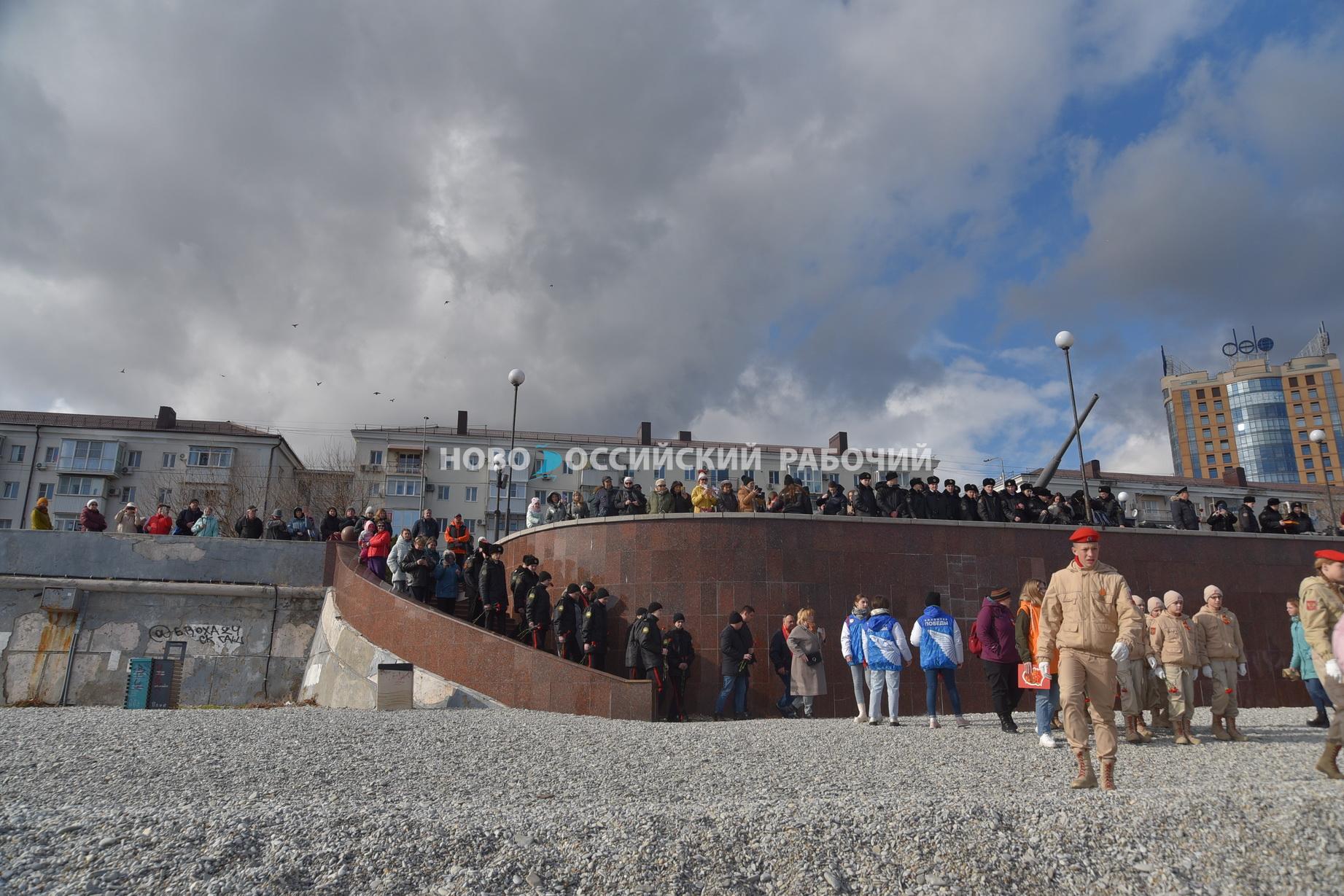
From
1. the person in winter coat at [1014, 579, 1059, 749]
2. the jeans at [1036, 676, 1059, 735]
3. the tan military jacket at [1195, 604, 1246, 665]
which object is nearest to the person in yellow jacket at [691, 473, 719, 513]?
the person in winter coat at [1014, 579, 1059, 749]

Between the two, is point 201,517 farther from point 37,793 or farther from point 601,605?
point 37,793

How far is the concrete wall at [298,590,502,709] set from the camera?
42.1 feet

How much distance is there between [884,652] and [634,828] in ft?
22.5

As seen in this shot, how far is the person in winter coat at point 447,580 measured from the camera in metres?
15.6

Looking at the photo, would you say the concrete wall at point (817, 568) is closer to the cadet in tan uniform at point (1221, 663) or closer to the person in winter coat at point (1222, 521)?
the person in winter coat at point (1222, 521)

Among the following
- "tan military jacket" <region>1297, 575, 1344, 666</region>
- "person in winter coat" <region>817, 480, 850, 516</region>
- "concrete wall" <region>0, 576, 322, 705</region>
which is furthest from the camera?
"concrete wall" <region>0, 576, 322, 705</region>

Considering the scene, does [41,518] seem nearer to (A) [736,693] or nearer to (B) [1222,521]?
(A) [736,693]

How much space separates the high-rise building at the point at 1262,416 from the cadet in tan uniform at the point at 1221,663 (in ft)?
393

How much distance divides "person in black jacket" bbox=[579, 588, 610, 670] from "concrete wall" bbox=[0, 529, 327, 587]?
27.2 ft

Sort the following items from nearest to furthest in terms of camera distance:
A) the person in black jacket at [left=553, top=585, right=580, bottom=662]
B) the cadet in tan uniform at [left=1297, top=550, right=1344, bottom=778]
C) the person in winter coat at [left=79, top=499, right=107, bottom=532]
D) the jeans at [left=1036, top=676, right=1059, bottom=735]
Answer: the cadet in tan uniform at [left=1297, top=550, right=1344, bottom=778] < the jeans at [left=1036, top=676, right=1059, bottom=735] < the person in black jacket at [left=553, top=585, right=580, bottom=662] < the person in winter coat at [left=79, top=499, right=107, bottom=532]

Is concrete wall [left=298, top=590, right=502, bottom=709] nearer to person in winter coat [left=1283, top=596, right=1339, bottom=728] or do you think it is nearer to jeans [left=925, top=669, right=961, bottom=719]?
jeans [left=925, top=669, right=961, bottom=719]

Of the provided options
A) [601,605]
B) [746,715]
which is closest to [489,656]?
[601,605]

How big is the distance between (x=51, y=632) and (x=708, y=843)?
1854 cm

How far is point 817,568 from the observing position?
14695mm
